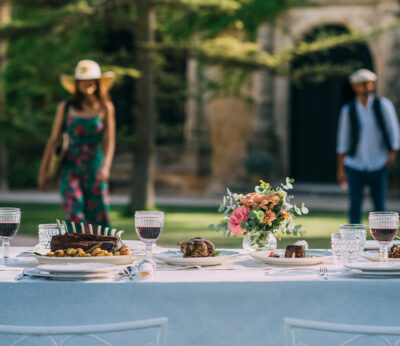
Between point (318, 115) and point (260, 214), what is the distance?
15231mm

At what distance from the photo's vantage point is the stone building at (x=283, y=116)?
17.3m

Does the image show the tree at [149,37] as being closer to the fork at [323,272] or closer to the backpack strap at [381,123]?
the backpack strap at [381,123]

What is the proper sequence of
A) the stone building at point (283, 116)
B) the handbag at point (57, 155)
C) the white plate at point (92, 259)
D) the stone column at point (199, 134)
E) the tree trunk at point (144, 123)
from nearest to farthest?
the white plate at point (92, 259), the handbag at point (57, 155), the tree trunk at point (144, 123), the stone building at point (283, 116), the stone column at point (199, 134)

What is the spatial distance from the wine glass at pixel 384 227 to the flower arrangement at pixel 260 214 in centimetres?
29

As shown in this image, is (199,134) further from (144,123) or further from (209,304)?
(209,304)

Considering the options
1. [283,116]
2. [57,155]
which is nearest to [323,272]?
[57,155]

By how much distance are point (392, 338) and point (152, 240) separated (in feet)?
3.22

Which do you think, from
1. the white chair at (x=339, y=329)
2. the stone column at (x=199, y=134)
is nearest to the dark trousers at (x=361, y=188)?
the white chair at (x=339, y=329)

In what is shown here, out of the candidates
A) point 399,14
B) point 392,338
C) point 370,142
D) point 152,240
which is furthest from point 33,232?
point 399,14

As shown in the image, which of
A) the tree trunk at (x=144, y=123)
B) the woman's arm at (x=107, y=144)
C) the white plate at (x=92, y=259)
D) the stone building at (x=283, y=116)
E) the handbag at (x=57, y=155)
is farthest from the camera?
the stone building at (x=283, y=116)

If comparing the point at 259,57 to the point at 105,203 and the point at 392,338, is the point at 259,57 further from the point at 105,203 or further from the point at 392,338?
the point at 392,338

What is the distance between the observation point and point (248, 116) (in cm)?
1869

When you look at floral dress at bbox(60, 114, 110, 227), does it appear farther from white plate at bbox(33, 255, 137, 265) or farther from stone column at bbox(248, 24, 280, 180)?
stone column at bbox(248, 24, 280, 180)

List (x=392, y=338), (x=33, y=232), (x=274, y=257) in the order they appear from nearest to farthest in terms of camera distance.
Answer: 1. (x=392, y=338)
2. (x=274, y=257)
3. (x=33, y=232)
